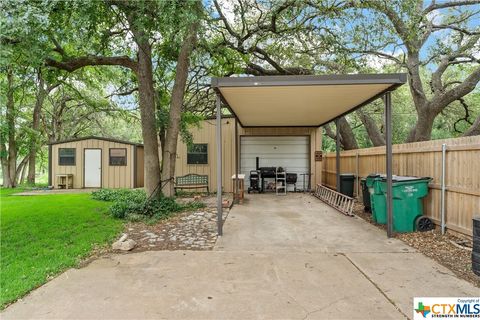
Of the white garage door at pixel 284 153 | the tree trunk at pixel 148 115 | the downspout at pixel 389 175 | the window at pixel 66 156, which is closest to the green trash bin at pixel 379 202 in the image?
the downspout at pixel 389 175

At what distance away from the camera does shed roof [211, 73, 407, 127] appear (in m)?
4.77

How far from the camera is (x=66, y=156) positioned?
534 inches

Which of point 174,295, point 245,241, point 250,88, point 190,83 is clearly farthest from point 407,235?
point 190,83

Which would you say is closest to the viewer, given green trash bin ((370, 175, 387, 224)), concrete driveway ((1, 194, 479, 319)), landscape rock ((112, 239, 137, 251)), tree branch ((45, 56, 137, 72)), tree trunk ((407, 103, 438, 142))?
concrete driveway ((1, 194, 479, 319))

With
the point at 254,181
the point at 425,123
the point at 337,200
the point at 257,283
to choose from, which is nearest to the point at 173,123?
the point at 254,181

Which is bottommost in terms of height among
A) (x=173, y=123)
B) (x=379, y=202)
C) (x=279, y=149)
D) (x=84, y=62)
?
(x=379, y=202)

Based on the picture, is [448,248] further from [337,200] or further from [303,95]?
[337,200]

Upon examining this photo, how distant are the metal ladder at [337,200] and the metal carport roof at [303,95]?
1973 millimetres

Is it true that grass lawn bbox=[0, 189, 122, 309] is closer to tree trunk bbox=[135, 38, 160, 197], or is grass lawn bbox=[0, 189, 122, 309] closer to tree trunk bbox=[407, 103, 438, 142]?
tree trunk bbox=[135, 38, 160, 197]

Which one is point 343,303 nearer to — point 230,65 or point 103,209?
point 103,209

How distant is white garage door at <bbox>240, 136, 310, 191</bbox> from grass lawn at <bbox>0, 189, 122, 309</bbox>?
6.02 m

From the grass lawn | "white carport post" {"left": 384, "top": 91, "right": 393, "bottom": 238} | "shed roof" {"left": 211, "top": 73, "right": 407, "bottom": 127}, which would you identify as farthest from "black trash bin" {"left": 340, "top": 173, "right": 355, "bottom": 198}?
the grass lawn

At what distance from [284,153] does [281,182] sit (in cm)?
123

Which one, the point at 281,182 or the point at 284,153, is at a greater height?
the point at 284,153
